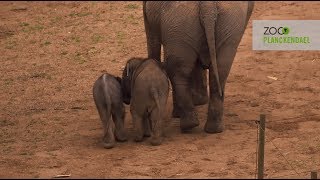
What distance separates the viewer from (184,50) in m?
9.59

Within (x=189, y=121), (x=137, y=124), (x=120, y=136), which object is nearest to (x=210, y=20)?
(x=189, y=121)

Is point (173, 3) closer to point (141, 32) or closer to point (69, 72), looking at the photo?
point (69, 72)

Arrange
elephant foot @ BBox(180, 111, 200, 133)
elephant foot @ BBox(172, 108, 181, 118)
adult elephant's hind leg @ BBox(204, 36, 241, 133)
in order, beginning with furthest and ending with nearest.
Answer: elephant foot @ BBox(172, 108, 181, 118) < elephant foot @ BBox(180, 111, 200, 133) < adult elephant's hind leg @ BBox(204, 36, 241, 133)

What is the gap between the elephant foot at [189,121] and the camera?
32.4 feet

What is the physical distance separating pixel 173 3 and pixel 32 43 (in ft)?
17.7

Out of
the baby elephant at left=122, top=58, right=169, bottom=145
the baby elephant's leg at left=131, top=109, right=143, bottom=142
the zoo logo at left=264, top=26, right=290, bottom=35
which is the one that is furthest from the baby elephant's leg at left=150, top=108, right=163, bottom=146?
the zoo logo at left=264, top=26, right=290, bottom=35

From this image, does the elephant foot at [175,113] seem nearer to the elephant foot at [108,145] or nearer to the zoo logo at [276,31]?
the elephant foot at [108,145]

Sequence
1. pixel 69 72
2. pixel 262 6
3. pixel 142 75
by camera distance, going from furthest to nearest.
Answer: pixel 262 6
pixel 69 72
pixel 142 75

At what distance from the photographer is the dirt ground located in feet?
29.0

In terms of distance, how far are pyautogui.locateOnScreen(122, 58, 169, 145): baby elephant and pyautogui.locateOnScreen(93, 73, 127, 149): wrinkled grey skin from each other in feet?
0.58

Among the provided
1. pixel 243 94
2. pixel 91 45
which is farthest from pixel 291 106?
pixel 91 45

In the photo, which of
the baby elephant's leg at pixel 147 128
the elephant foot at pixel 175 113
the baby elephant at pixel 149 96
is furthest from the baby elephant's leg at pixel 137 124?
the elephant foot at pixel 175 113

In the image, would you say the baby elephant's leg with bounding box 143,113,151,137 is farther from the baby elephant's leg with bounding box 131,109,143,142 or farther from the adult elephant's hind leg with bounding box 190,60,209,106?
the adult elephant's hind leg with bounding box 190,60,209,106

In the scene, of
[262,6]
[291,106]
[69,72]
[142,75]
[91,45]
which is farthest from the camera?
[262,6]
